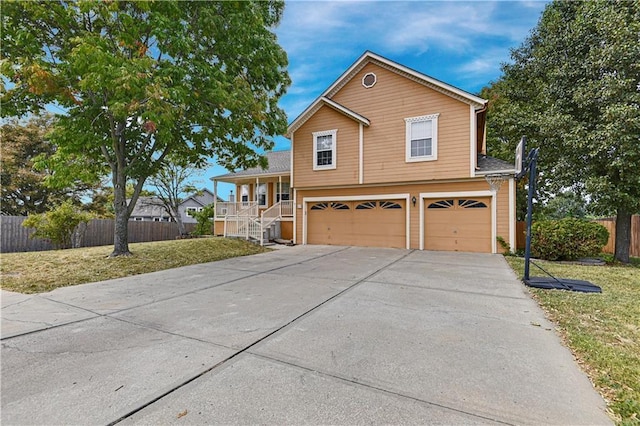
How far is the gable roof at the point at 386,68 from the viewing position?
436 inches

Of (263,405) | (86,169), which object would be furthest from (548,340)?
(86,169)

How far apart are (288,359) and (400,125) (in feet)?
37.2

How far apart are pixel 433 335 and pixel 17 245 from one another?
16022 mm

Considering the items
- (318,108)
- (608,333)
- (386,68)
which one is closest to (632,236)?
(386,68)

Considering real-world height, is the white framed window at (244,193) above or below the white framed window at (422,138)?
below

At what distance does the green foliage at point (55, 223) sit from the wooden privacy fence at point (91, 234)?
1074mm

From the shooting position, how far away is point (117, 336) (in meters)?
3.42

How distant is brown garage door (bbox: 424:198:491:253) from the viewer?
11.1 metres

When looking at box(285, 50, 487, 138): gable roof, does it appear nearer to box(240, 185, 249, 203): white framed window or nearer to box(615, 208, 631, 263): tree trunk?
box(240, 185, 249, 203): white framed window

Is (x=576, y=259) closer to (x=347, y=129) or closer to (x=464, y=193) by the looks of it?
(x=464, y=193)

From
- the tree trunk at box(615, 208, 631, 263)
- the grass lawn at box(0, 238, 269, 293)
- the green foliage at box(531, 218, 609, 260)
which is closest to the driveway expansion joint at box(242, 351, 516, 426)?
the grass lawn at box(0, 238, 269, 293)

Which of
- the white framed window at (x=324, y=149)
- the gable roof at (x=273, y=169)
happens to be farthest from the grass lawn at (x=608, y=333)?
the gable roof at (x=273, y=169)

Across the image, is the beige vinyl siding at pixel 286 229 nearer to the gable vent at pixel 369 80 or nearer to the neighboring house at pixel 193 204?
the gable vent at pixel 369 80

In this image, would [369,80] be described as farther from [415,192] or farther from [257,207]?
[257,207]
